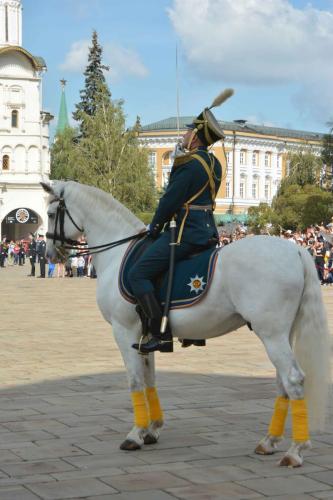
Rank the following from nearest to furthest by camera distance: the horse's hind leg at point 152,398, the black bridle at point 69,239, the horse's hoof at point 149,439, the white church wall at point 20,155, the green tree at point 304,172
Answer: the horse's hoof at point 149,439 < the horse's hind leg at point 152,398 < the black bridle at point 69,239 < the white church wall at point 20,155 < the green tree at point 304,172

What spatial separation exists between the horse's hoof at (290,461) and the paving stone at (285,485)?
0.72 feet

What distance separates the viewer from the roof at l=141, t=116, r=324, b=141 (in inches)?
4906

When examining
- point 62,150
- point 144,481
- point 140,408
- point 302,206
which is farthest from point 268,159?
point 144,481

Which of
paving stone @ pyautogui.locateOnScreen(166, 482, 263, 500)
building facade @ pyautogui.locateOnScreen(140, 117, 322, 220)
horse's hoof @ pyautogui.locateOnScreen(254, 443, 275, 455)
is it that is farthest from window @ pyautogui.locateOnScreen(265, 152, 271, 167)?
paving stone @ pyautogui.locateOnScreen(166, 482, 263, 500)

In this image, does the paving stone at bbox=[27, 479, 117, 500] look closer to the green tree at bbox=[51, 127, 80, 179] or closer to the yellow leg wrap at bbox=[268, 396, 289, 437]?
the yellow leg wrap at bbox=[268, 396, 289, 437]

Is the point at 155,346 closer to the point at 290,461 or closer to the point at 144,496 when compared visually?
the point at 290,461

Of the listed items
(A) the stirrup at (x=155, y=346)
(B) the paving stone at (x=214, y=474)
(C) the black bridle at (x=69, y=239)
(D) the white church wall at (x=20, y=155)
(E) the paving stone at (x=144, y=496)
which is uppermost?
(D) the white church wall at (x=20, y=155)

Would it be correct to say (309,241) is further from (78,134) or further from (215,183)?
(78,134)

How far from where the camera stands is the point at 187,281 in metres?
7.00

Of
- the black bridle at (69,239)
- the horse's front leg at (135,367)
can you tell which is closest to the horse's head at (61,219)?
the black bridle at (69,239)

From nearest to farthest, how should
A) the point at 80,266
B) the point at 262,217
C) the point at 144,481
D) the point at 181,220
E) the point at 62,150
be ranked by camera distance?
the point at 144,481
the point at 181,220
the point at 80,266
the point at 262,217
the point at 62,150

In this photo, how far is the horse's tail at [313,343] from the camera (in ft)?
22.2

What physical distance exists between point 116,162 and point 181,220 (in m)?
57.9

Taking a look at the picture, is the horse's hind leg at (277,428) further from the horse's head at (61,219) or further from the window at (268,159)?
the window at (268,159)
